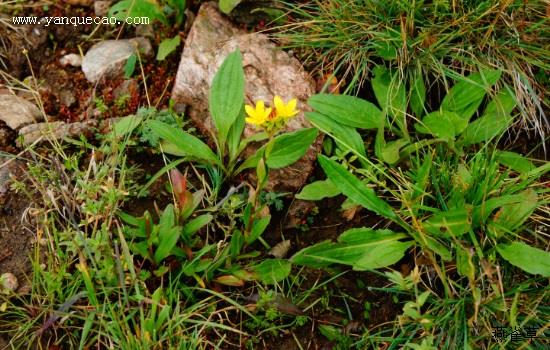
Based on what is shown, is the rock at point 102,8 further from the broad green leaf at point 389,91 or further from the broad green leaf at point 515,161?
the broad green leaf at point 515,161

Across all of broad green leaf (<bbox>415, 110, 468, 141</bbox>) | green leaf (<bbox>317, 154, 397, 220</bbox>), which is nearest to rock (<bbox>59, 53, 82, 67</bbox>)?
green leaf (<bbox>317, 154, 397, 220</bbox>)

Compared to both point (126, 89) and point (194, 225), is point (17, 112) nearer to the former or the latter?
point (126, 89)

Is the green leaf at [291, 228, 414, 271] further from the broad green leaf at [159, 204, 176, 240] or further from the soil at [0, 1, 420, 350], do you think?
the broad green leaf at [159, 204, 176, 240]

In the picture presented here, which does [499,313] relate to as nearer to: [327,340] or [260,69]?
[327,340]

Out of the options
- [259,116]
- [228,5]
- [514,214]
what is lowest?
[514,214]

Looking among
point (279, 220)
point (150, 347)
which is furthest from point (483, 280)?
point (150, 347)

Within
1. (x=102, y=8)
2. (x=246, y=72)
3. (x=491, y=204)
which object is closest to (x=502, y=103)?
(x=491, y=204)

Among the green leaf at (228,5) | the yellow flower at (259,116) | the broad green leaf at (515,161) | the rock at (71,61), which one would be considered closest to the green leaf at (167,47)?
the green leaf at (228,5)
